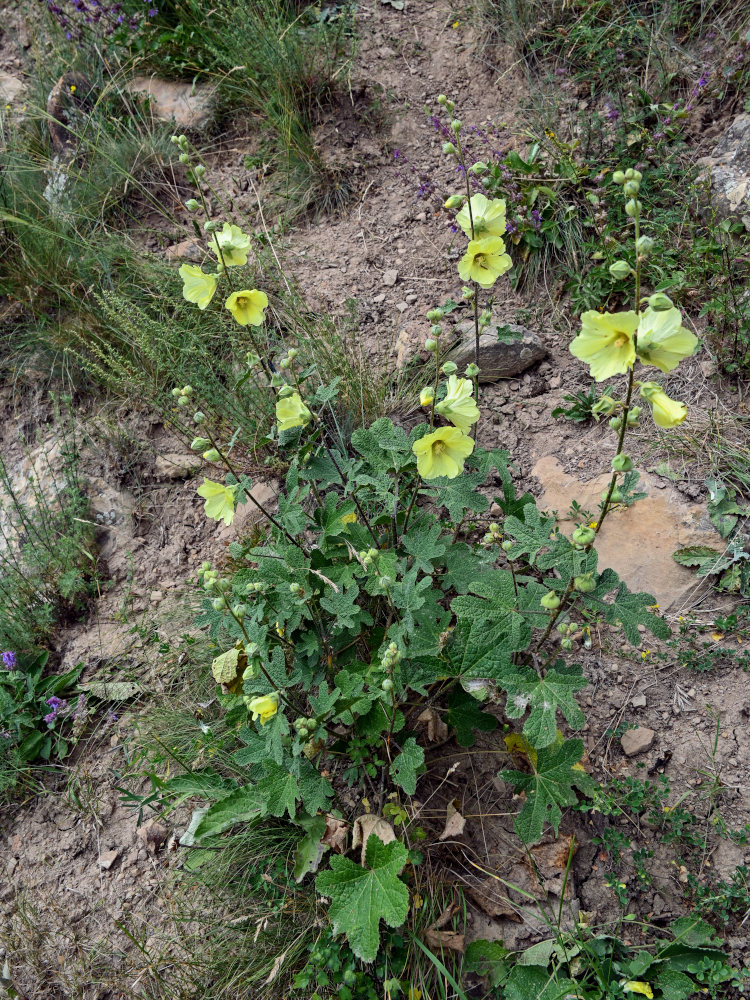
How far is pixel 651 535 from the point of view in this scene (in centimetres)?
239

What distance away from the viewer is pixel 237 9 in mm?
3711

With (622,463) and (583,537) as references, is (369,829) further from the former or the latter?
(622,463)

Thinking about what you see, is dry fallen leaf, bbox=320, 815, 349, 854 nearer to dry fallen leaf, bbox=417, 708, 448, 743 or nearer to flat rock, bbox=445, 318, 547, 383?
dry fallen leaf, bbox=417, 708, 448, 743

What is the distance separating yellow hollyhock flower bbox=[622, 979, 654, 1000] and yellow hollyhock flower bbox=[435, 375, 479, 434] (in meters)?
1.43

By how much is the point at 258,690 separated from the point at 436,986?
3.06 feet

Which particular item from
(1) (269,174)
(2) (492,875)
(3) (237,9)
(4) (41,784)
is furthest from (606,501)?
(3) (237,9)

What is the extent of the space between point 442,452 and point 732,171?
2.12 meters

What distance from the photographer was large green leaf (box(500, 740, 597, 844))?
67.4 inches

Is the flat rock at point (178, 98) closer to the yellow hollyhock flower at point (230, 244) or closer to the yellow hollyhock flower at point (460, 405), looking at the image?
the yellow hollyhock flower at point (230, 244)

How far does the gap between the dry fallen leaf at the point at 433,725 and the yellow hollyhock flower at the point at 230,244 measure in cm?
152

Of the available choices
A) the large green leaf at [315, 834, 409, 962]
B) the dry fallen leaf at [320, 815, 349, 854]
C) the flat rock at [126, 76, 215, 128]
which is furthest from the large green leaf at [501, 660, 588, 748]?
the flat rock at [126, 76, 215, 128]

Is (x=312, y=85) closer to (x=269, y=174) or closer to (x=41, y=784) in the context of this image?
(x=269, y=174)

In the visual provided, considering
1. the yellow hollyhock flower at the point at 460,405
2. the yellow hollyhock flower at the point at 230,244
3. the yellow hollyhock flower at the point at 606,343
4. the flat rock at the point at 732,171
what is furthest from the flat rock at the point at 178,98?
the yellow hollyhock flower at the point at 606,343

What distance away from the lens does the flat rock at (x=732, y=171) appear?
2.77 metres
